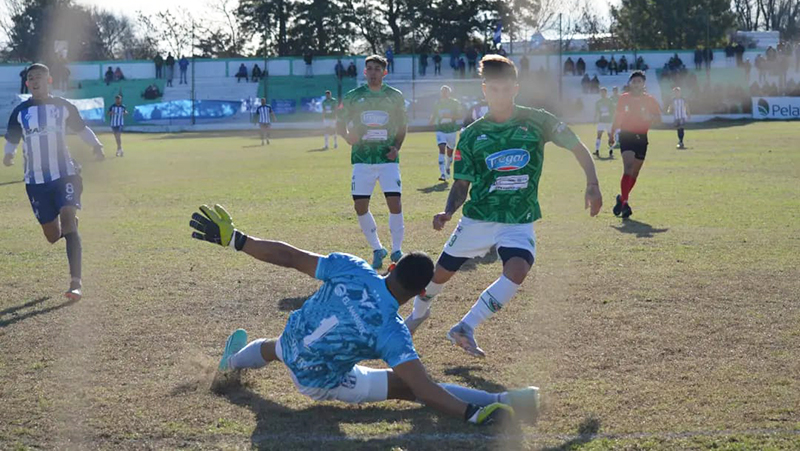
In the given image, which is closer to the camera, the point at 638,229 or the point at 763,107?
the point at 638,229

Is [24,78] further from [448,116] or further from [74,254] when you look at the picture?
[448,116]

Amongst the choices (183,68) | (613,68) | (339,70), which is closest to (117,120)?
(339,70)

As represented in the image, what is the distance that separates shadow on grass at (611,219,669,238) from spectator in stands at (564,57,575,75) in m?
39.3

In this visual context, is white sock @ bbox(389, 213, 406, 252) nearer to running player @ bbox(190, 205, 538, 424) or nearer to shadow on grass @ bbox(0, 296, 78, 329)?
shadow on grass @ bbox(0, 296, 78, 329)

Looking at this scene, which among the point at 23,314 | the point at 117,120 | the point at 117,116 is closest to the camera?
the point at 23,314

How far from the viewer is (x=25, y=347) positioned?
6.67 meters

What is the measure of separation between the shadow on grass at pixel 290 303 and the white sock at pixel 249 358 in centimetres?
219

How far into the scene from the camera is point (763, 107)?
46875mm

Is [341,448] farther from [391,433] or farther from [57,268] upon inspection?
[57,268]

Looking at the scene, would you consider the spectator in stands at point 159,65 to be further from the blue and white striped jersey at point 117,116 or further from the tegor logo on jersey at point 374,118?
the tegor logo on jersey at point 374,118

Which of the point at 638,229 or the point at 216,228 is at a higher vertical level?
the point at 216,228

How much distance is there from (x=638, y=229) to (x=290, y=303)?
20.0ft

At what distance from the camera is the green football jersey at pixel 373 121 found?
32.4ft

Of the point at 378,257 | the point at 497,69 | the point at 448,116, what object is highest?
the point at 497,69
